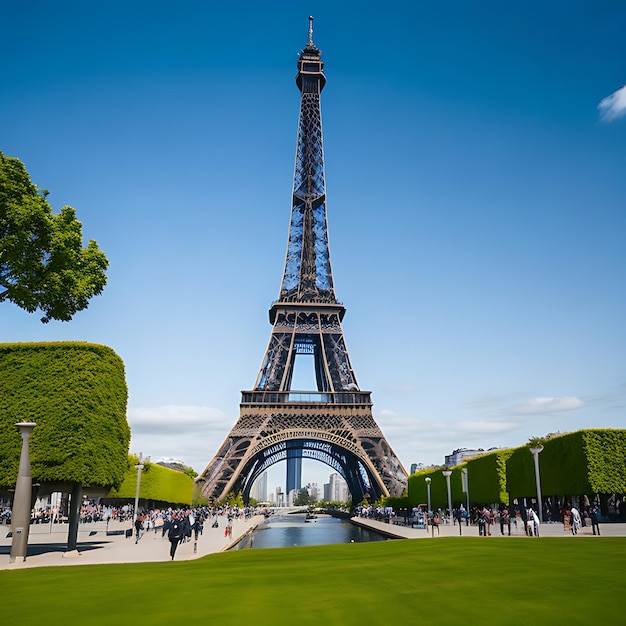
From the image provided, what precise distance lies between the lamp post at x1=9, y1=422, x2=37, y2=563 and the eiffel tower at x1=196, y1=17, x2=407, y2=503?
38.7 m

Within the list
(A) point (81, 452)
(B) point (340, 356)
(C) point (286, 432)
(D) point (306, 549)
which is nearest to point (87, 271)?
(A) point (81, 452)

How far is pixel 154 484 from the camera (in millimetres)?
52844

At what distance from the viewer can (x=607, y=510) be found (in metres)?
40.2

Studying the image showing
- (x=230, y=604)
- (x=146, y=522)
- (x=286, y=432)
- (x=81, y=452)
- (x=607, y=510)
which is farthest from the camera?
(x=286, y=432)

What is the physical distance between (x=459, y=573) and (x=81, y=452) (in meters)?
16.5

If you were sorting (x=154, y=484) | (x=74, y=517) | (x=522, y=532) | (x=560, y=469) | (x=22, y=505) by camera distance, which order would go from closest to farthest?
(x=22, y=505)
(x=74, y=517)
(x=522, y=532)
(x=560, y=469)
(x=154, y=484)

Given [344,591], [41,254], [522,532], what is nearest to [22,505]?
[41,254]

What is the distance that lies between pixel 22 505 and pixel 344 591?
14176 mm

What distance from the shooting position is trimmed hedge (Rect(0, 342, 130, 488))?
76.4 ft

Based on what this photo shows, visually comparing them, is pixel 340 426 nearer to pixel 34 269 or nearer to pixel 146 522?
pixel 146 522

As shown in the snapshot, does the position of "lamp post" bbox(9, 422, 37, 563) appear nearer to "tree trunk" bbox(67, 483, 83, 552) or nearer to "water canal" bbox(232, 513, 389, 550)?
"tree trunk" bbox(67, 483, 83, 552)

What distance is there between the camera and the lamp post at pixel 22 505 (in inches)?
789

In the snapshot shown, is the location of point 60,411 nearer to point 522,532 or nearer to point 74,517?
point 74,517

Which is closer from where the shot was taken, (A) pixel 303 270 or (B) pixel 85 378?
(B) pixel 85 378
